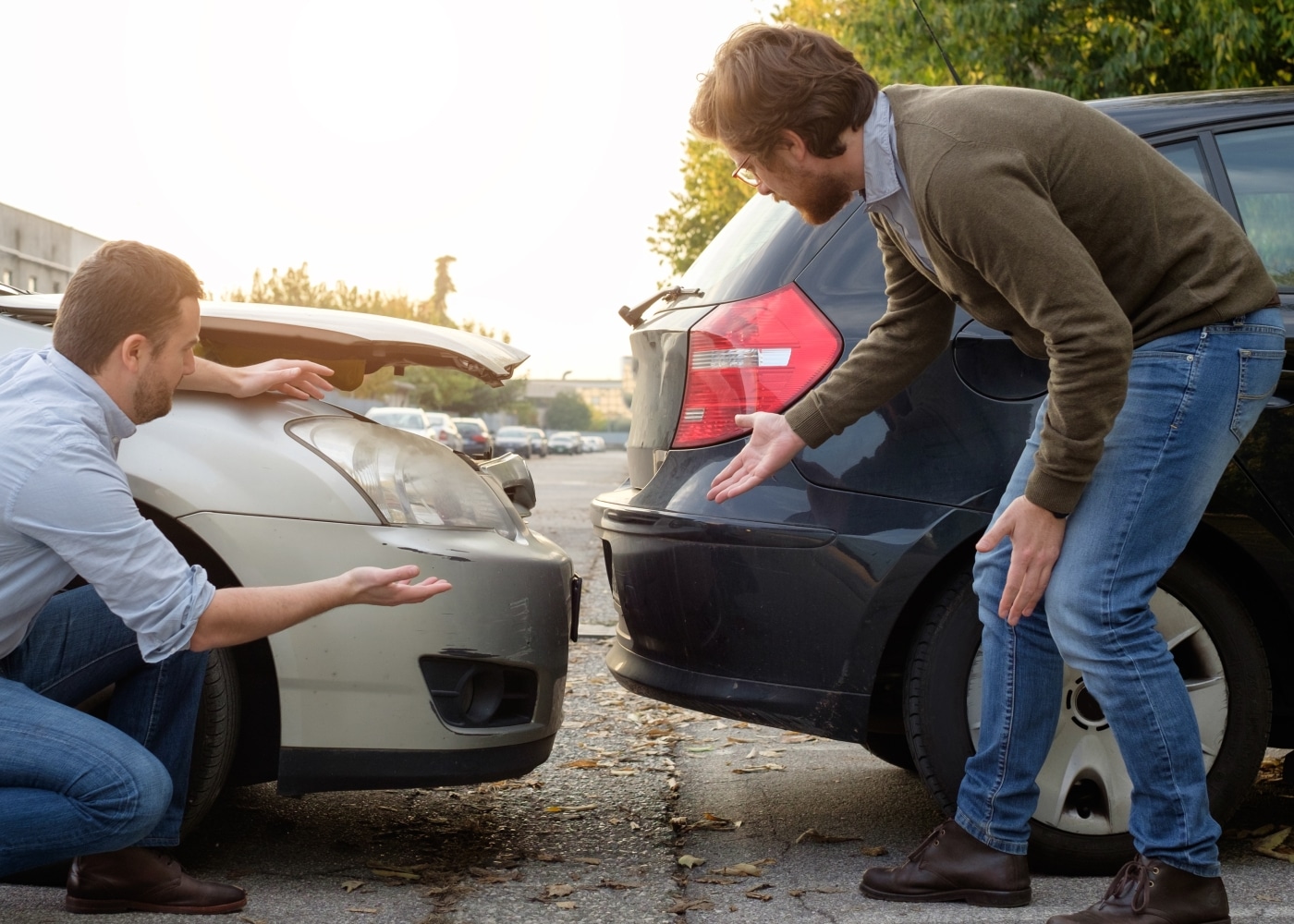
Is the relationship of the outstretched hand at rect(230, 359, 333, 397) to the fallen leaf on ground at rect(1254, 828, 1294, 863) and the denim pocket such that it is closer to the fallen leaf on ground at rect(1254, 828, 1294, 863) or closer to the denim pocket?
the denim pocket

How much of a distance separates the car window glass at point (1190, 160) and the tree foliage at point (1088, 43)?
483 cm

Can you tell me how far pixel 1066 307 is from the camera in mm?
2166

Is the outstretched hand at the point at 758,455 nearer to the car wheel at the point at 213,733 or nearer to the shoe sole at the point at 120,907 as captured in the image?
the car wheel at the point at 213,733

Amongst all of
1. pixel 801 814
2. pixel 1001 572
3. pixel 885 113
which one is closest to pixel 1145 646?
pixel 1001 572

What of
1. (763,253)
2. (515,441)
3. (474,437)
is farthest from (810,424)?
(515,441)

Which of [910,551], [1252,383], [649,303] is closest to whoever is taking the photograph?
[1252,383]

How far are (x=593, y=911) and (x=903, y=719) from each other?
78 centimetres

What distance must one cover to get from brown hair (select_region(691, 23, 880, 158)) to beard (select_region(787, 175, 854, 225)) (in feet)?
0.20

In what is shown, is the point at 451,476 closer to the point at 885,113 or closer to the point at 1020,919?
the point at 885,113

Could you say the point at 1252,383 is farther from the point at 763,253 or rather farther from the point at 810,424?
the point at 763,253

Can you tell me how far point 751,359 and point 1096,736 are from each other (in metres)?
1.07

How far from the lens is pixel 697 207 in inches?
1022

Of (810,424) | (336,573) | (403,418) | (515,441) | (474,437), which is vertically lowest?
(515,441)

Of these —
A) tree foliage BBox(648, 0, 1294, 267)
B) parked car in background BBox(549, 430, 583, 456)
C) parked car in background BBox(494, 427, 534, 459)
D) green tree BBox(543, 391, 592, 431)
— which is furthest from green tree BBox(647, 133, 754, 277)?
green tree BBox(543, 391, 592, 431)
